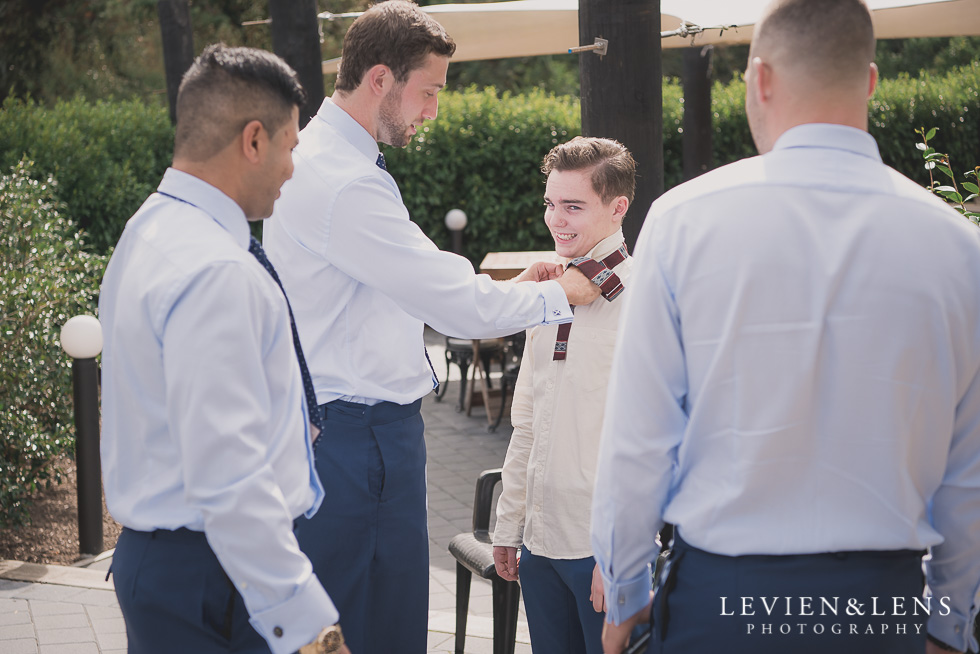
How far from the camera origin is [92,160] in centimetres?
1051

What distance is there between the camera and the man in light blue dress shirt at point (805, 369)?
5.56 ft

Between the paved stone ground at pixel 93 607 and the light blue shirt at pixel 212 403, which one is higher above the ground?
the light blue shirt at pixel 212 403

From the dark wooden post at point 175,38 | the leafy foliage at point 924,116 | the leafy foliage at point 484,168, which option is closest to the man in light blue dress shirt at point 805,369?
the leafy foliage at point 484,168

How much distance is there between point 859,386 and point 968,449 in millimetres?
305

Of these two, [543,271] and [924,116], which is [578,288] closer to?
[543,271]

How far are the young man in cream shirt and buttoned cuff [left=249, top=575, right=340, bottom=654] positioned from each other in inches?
39.4

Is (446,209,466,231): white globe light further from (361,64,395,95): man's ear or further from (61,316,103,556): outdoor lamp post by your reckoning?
(361,64,395,95): man's ear

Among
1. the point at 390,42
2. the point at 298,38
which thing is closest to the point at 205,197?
the point at 390,42

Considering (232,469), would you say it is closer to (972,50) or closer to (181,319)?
(181,319)

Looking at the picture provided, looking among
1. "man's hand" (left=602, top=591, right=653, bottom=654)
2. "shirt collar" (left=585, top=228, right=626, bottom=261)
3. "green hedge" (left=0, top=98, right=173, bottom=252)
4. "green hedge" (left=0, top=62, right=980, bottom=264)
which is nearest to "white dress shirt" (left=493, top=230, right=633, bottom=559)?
"shirt collar" (left=585, top=228, right=626, bottom=261)

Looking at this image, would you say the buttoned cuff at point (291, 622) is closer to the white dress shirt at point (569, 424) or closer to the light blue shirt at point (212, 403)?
the light blue shirt at point (212, 403)

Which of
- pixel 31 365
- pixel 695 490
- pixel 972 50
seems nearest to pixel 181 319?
pixel 695 490

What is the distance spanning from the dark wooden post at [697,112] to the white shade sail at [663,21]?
Result: 2061 mm

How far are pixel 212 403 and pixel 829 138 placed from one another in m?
1.19
